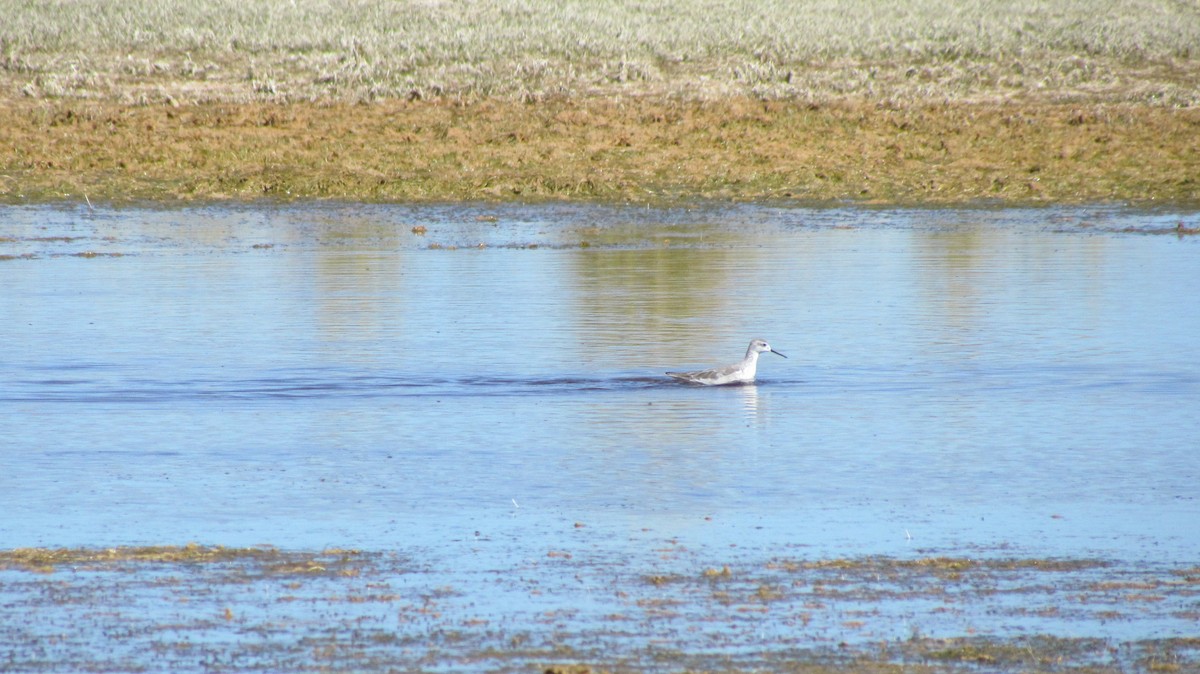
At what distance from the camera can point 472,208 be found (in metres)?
28.8

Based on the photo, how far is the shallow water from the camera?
9.05 meters

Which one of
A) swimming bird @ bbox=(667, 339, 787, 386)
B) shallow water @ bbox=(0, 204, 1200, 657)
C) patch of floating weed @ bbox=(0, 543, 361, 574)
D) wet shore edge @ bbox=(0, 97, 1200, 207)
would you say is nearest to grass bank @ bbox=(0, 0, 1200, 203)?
wet shore edge @ bbox=(0, 97, 1200, 207)

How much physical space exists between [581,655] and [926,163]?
26007 millimetres

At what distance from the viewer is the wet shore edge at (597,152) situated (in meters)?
29.7

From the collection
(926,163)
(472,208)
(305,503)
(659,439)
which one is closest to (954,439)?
(659,439)

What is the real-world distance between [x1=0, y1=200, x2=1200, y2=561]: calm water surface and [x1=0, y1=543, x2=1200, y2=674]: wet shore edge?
468mm

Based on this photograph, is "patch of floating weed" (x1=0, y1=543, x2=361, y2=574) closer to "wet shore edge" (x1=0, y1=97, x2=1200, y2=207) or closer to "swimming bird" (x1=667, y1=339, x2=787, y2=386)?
"swimming bird" (x1=667, y1=339, x2=787, y2=386)

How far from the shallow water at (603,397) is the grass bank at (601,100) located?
5147 mm

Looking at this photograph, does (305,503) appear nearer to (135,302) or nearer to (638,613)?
(638,613)

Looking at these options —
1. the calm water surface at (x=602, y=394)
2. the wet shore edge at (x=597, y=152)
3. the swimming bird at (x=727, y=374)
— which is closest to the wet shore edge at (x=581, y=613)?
the calm water surface at (x=602, y=394)

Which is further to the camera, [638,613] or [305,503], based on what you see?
[305,503]

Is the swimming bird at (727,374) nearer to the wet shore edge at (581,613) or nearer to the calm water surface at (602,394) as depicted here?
the calm water surface at (602,394)

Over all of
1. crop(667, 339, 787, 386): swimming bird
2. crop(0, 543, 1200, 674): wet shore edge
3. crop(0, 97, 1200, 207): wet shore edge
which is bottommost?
crop(667, 339, 787, 386): swimming bird

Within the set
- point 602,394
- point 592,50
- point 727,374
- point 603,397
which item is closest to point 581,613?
point 603,397
